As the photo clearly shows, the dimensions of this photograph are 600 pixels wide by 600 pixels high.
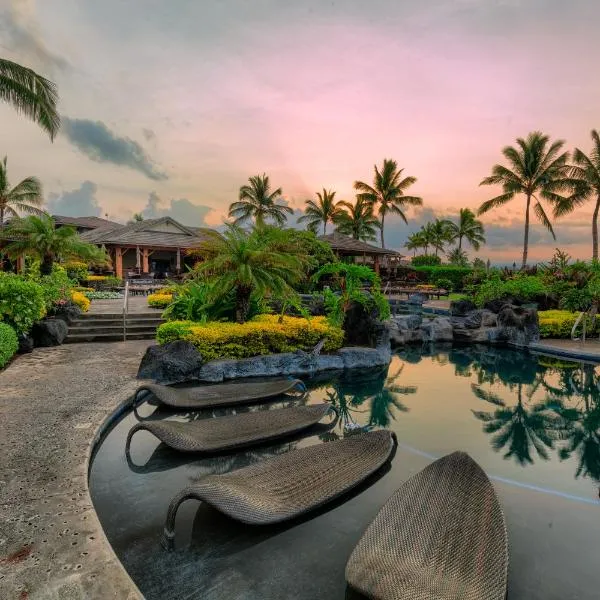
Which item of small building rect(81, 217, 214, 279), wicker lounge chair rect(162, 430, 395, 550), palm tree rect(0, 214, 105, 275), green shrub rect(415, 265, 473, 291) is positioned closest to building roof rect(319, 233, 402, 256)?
green shrub rect(415, 265, 473, 291)

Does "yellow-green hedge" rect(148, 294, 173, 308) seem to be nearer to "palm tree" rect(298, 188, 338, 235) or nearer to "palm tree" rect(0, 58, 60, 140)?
"palm tree" rect(0, 58, 60, 140)

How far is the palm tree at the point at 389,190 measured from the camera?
3441 cm

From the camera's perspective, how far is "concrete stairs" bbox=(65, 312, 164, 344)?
10422 mm

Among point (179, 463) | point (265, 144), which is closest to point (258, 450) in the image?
point (179, 463)

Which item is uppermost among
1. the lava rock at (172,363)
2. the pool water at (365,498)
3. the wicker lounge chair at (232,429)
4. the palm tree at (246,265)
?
the palm tree at (246,265)

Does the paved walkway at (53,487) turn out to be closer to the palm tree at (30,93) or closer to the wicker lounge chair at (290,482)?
the wicker lounge chair at (290,482)

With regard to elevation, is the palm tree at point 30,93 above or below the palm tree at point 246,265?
above

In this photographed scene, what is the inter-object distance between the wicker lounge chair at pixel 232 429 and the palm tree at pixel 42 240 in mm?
12225

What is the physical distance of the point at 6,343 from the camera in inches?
288

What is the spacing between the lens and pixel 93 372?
722 centimetres

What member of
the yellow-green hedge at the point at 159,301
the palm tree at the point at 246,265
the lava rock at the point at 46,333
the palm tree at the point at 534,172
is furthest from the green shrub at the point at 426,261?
the lava rock at the point at 46,333

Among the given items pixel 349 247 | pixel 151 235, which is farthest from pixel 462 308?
pixel 151 235

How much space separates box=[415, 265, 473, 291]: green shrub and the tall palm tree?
24.9 feet

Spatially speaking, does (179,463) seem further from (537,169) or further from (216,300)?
(537,169)
